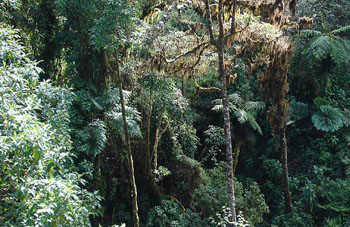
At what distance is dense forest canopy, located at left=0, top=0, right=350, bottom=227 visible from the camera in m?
5.02

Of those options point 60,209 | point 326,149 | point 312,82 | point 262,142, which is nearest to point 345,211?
point 326,149

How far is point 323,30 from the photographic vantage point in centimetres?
1005

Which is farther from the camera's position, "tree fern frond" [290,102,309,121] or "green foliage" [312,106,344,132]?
"tree fern frond" [290,102,309,121]

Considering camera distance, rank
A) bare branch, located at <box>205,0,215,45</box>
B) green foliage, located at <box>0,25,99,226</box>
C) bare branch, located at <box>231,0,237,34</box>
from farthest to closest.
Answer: bare branch, located at <box>205,0,215,45</box>, bare branch, located at <box>231,0,237,34</box>, green foliage, located at <box>0,25,99,226</box>

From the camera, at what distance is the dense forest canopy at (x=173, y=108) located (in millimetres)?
5016

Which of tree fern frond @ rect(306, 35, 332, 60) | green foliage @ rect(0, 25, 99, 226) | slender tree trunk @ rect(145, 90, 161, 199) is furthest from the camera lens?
tree fern frond @ rect(306, 35, 332, 60)

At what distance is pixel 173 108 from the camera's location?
736cm

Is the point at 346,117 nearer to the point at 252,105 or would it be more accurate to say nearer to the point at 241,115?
the point at 252,105

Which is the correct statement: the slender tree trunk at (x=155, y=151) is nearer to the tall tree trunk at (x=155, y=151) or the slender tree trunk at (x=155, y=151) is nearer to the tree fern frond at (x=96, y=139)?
the tall tree trunk at (x=155, y=151)

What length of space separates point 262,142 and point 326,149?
149 cm

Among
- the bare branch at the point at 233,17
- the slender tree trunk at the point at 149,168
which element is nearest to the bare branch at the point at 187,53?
the bare branch at the point at 233,17

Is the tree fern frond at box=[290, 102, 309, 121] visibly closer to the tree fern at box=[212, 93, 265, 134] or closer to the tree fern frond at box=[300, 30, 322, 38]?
the tree fern at box=[212, 93, 265, 134]

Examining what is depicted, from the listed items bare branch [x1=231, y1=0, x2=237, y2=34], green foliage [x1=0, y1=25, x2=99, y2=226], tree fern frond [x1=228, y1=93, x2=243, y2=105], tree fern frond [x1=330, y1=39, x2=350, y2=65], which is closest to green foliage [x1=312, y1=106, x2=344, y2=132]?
tree fern frond [x1=330, y1=39, x2=350, y2=65]

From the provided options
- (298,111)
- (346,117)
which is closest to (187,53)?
(298,111)
